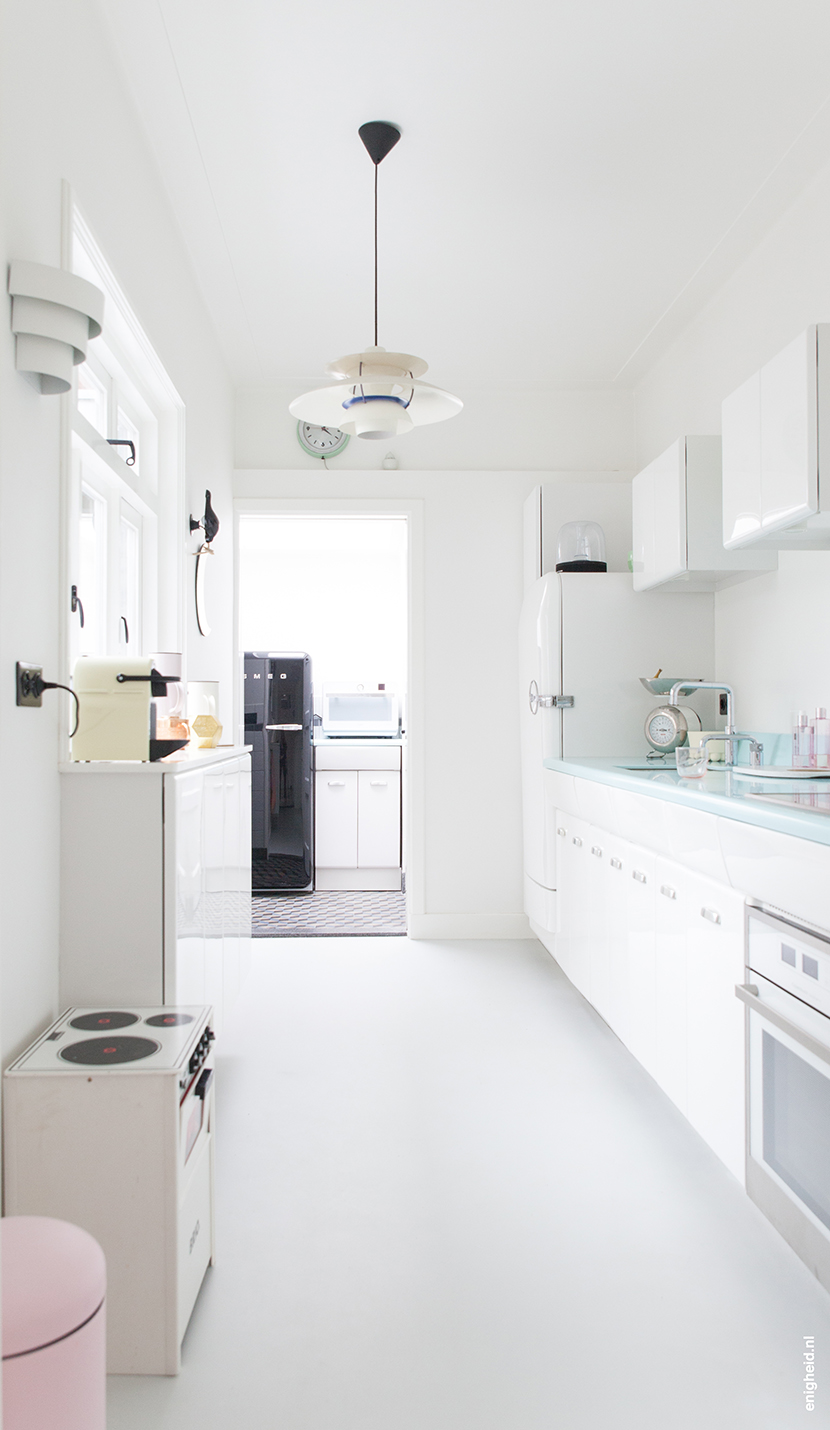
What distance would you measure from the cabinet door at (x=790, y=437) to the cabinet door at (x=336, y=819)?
148 inches

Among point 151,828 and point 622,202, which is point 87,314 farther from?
point 622,202

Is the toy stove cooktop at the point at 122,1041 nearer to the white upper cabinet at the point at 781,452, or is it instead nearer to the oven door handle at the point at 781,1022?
the oven door handle at the point at 781,1022

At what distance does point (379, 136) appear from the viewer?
7.98 ft

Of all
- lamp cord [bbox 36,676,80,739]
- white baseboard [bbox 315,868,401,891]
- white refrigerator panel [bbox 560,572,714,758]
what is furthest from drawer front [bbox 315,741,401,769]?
lamp cord [bbox 36,676,80,739]

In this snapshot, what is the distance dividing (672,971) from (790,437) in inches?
53.3

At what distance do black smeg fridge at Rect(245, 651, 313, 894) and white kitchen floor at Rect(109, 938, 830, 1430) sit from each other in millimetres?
2556

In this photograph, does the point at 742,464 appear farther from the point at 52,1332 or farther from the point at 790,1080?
the point at 52,1332

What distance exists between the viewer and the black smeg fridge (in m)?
5.50

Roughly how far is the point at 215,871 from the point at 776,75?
2513mm

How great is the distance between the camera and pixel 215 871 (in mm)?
2418

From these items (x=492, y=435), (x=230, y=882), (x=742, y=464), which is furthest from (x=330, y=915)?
(x=742, y=464)

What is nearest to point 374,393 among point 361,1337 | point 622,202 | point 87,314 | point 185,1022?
point 87,314

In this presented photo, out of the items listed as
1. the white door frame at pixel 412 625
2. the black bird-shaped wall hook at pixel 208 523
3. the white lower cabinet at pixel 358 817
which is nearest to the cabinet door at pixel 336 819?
the white lower cabinet at pixel 358 817

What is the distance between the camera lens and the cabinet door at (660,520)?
3.02 metres
